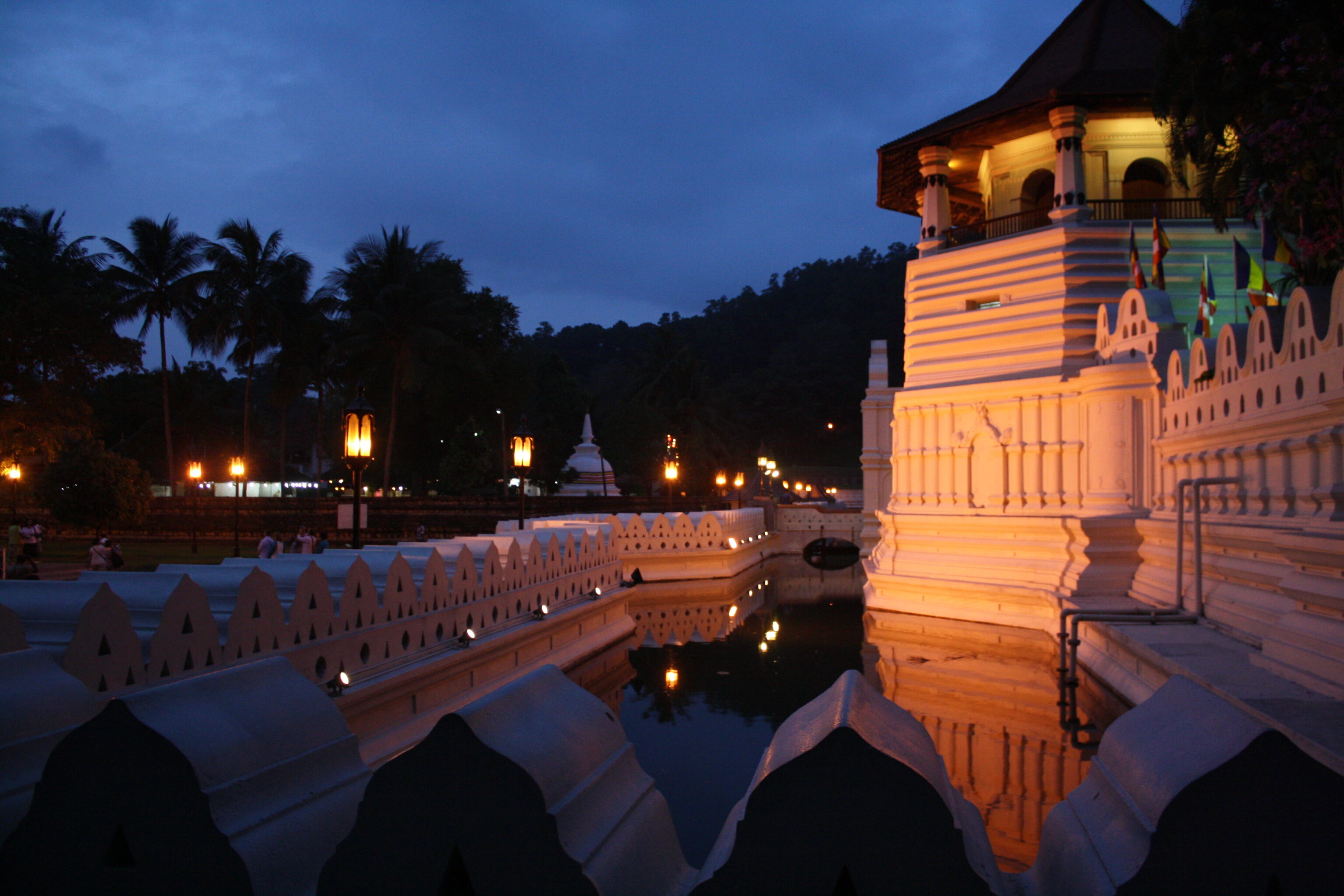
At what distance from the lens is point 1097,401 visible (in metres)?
15.0

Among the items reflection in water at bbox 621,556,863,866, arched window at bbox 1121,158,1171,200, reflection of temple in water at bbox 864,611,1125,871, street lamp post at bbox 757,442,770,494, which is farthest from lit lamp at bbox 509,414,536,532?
street lamp post at bbox 757,442,770,494

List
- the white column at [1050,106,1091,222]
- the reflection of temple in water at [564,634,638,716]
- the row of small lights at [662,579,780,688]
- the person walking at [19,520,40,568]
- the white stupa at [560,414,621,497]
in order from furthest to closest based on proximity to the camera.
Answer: the white stupa at [560,414,621,497] < the white column at [1050,106,1091,222] < the person walking at [19,520,40,568] < the row of small lights at [662,579,780,688] < the reflection of temple in water at [564,634,638,716]

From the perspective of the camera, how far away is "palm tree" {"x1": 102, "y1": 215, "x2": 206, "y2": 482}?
4003 cm

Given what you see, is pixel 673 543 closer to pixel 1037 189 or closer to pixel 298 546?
pixel 298 546

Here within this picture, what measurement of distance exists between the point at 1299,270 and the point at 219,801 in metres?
15.2

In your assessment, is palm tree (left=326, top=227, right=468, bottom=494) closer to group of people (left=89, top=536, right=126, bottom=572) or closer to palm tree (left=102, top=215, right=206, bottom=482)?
palm tree (left=102, top=215, right=206, bottom=482)

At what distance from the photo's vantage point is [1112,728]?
8.08 ft

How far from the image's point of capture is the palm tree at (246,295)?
133ft

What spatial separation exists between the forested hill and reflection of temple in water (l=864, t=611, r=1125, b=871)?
43553 millimetres

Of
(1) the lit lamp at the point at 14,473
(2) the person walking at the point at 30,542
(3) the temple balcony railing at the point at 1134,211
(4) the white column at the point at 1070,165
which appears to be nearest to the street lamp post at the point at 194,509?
(1) the lit lamp at the point at 14,473

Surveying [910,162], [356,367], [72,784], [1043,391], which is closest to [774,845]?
[72,784]

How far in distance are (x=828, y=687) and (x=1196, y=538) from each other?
5452 millimetres

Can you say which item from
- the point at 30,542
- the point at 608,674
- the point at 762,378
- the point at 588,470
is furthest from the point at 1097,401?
the point at 762,378

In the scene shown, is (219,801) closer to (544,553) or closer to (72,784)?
(72,784)
